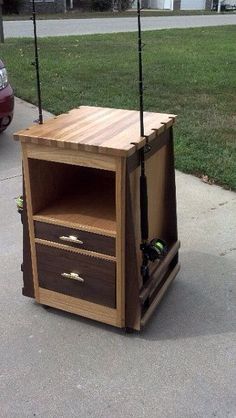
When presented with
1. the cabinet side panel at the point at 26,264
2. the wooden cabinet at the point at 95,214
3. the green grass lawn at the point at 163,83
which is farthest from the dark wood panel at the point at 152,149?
the green grass lawn at the point at 163,83

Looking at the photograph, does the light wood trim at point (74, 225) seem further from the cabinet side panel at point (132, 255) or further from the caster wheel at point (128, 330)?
the caster wheel at point (128, 330)

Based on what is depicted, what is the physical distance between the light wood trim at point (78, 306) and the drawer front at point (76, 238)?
311 mm

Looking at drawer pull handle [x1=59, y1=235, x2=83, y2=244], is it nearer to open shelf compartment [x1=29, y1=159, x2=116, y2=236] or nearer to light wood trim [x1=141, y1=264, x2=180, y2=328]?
open shelf compartment [x1=29, y1=159, x2=116, y2=236]

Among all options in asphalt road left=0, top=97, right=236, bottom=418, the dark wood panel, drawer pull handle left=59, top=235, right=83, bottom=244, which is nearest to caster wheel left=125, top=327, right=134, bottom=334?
asphalt road left=0, top=97, right=236, bottom=418

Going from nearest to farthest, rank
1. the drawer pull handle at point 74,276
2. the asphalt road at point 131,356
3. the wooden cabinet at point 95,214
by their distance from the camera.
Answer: the asphalt road at point 131,356, the wooden cabinet at point 95,214, the drawer pull handle at point 74,276

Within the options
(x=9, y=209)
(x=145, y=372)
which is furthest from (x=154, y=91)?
(x=145, y=372)

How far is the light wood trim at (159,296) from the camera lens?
2.55 m

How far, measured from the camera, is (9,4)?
26.2m

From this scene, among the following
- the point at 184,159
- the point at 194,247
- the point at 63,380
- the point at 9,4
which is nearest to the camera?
the point at 63,380

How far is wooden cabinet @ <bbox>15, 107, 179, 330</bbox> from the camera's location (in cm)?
229

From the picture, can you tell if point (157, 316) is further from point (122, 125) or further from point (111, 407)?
point (122, 125)

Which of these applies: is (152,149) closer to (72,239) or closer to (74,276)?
(72,239)

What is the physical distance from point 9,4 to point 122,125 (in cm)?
2627

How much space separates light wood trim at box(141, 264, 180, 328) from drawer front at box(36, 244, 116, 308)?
0.17 meters
